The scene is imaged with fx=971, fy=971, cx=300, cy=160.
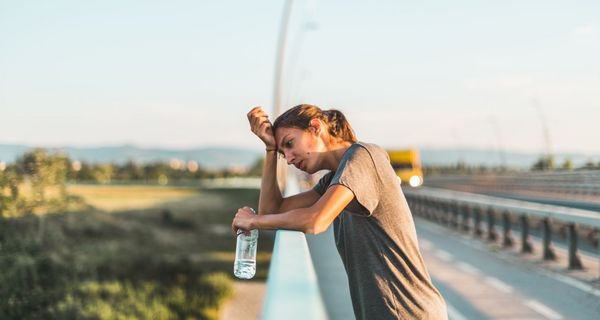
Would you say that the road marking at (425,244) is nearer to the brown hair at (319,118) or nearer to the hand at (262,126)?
the hand at (262,126)

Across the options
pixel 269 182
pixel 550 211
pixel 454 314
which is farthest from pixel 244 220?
pixel 550 211

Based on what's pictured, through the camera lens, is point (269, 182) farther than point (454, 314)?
No

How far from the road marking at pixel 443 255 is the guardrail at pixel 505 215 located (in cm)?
113

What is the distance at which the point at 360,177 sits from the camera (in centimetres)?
304

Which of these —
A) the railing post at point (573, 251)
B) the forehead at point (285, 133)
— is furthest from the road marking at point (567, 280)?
the forehead at point (285, 133)

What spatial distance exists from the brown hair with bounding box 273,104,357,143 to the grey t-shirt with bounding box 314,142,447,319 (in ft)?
0.96

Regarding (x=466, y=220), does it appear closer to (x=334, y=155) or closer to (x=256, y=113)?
A: (x=256, y=113)

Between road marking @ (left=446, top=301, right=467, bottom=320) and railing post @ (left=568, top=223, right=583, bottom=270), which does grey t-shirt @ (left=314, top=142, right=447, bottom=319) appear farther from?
railing post @ (left=568, top=223, right=583, bottom=270)

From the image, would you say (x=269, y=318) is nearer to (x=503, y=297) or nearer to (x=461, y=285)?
(x=503, y=297)

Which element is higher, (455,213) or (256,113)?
(256,113)

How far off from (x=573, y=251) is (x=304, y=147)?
10407 millimetres

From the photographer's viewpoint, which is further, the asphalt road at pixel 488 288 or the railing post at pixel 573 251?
the railing post at pixel 573 251

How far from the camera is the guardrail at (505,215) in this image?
12.8 m

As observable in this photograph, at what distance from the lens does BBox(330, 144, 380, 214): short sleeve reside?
3.01 m
